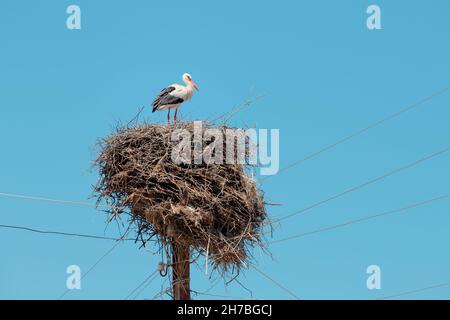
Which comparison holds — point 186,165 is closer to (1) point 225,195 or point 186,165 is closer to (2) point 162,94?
(1) point 225,195

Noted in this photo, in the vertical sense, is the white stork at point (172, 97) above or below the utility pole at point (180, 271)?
above

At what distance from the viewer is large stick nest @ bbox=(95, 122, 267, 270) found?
40.4 feet

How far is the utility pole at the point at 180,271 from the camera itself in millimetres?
12203

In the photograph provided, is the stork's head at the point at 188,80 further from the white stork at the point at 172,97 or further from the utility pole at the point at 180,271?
the utility pole at the point at 180,271

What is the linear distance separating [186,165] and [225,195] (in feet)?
2.07

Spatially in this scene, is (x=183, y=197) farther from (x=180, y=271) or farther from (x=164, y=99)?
(x=164, y=99)

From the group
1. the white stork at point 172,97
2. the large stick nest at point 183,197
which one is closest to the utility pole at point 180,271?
the large stick nest at point 183,197

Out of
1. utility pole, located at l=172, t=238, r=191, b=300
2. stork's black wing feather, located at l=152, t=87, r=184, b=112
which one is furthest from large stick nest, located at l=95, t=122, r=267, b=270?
stork's black wing feather, located at l=152, t=87, r=184, b=112

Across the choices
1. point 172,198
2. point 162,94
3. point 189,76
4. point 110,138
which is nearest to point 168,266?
point 172,198

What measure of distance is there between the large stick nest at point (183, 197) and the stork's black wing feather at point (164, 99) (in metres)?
2.53

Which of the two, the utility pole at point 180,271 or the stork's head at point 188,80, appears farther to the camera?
the stork's head at point 188,80

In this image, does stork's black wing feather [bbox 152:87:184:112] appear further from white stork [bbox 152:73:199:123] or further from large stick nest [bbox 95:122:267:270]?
large stick nest [bbox 95:122:267:270]

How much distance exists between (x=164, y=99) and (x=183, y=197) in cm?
347
